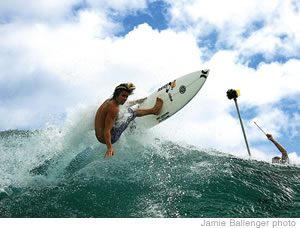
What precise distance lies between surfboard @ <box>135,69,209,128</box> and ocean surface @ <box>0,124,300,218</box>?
437 mm

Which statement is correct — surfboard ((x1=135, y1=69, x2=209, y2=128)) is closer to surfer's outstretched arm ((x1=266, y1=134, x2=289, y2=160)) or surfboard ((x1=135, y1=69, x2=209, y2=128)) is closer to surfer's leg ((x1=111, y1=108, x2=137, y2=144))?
surfer's leg ((x1=111, y1=108, x2=137, y2=144))

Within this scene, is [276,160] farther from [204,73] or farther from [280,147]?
[204,73]

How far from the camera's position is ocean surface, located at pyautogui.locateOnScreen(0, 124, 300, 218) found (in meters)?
4.21

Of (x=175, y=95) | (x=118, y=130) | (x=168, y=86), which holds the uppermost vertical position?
(x=168, y=86)

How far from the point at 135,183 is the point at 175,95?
3116mm

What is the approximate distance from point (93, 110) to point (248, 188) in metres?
4.13

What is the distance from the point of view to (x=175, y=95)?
7.30 m

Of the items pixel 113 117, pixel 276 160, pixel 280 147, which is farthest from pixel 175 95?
pixel 276 160

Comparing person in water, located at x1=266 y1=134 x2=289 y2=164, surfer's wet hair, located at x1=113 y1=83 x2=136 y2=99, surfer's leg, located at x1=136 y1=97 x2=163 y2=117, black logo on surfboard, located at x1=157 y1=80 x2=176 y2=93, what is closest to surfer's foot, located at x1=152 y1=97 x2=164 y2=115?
surfer's leg, located at x1=136 y1=97 x2=163 y2=117

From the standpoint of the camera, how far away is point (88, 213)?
13.2ft

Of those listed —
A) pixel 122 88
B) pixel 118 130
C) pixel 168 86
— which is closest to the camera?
pixel 122 88

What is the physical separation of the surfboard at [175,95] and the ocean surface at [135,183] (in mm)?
437

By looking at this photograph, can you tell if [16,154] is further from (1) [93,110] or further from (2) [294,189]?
(2) [294,189]
